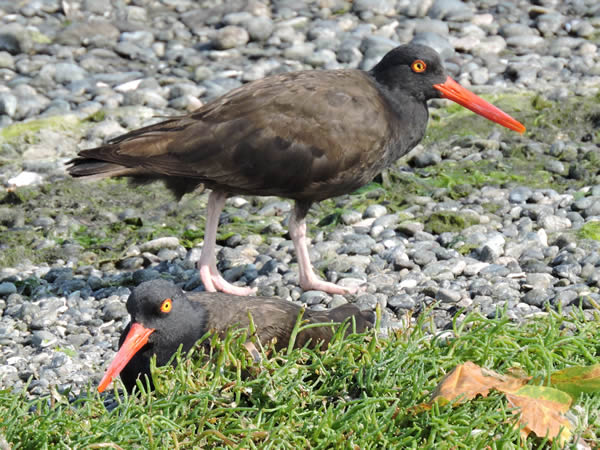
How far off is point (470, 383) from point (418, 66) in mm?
3099

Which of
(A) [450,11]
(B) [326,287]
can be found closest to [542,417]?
(B) [326,287]

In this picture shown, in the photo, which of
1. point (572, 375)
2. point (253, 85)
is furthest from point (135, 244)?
point (572, 375)

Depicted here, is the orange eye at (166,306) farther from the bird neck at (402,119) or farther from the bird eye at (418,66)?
the bird eye at (418,66)

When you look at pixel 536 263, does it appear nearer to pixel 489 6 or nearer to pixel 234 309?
pixel 234 309

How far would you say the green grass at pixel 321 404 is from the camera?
3.30m

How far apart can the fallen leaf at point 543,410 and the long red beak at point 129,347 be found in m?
1.52

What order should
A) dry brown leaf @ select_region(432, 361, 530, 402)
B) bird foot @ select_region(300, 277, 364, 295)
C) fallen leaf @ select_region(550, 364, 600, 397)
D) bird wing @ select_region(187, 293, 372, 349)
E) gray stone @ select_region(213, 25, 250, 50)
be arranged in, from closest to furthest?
dry brown leaf @ select_region(432, 361, 530, 402) < fallen leaf @ select_region(550, 364, 600, 397) < bird wing @ select_region(187, 293, 372, 349) < bird foot @ select_region(300, 277, 364, 295) < gray stone @ select_region(213, 25, 250, 50)

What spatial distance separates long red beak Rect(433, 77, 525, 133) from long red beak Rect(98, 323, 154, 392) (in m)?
2.98

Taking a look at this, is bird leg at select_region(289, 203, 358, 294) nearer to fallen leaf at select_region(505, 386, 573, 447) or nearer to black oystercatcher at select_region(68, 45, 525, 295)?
black oystercatcher at select_region(68, 45, 525, 295)

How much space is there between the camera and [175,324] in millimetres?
4082

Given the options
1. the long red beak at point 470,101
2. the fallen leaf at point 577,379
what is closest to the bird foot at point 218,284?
the long red beak at point 470,101

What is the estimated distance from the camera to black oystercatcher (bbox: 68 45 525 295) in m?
5.60

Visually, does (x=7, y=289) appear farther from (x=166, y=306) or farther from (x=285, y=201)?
(x=285, y=201)

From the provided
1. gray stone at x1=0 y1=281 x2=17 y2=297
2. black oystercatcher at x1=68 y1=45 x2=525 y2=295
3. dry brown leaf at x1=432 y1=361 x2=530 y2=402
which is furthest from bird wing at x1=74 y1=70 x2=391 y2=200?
dry brown leaf at x1=432 y1=361 x2=530 y2=402
